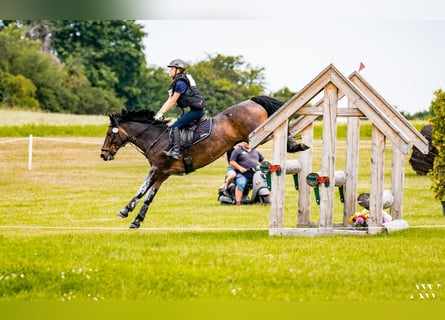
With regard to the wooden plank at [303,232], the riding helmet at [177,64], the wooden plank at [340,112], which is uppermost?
the riding helmet at [177,64]

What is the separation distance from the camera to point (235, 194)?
Result: 50.4ft

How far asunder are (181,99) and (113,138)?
1115 millimetres

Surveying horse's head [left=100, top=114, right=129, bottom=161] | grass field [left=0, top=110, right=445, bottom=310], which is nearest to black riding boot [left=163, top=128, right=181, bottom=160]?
horse's head [left=100, top=114, right=129, bottom=161]

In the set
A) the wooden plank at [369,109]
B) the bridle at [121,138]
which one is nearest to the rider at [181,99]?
the bridle at [121,138]

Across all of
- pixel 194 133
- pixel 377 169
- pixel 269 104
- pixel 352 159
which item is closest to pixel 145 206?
pixel 194 133

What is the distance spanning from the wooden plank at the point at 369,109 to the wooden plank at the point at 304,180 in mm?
1086

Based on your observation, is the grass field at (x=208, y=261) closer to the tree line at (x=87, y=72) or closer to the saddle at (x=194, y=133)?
the saddle at (x=194, y=133)

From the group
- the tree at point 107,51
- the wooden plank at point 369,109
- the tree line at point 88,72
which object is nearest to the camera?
the wooden plank at point 369,109

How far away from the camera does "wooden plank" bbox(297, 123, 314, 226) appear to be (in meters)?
11.1

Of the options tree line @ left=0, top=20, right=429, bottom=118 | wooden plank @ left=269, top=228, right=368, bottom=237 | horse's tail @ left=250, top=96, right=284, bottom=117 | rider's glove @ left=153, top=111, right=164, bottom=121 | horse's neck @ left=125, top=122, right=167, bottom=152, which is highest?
tree line @ left=0, top=20, right=429, bottom=118

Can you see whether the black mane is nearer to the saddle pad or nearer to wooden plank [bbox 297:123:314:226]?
the saddle pad

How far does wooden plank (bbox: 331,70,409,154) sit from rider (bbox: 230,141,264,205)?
16.4ft

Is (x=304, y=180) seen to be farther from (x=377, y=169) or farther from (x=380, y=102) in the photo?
(x=380, y=102)

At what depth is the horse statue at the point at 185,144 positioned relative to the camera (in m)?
11.0
